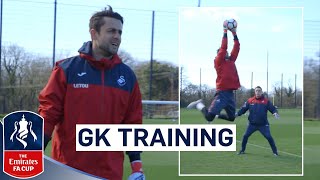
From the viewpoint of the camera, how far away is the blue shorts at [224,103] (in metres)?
3.01

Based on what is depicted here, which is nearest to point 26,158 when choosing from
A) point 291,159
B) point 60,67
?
point 60,67

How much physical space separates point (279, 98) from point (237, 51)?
15.2 inches

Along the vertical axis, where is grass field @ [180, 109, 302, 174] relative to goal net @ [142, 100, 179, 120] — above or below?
below

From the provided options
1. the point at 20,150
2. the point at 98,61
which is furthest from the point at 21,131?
the point at 98,61

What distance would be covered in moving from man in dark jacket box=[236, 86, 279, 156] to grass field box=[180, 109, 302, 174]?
0.10ft

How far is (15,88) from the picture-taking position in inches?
132

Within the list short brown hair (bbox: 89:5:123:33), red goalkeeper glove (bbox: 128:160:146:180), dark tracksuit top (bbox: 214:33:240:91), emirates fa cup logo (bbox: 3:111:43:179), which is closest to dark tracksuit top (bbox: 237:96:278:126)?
dark tracksuit top (bbox: 214:33:240:91)

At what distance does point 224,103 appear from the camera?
9.99ft

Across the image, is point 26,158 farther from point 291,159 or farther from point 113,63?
point 291,159

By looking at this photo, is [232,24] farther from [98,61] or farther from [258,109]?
[98,61]

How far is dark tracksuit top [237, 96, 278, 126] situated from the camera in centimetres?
302

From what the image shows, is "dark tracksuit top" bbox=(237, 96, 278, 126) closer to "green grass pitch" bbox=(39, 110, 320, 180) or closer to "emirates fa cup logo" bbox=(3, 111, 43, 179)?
"green grass pitch" bbox=(39, 110, 320, 180)

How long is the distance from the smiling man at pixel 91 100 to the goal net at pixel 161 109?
2.01ft

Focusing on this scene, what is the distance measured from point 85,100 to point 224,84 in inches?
40.0
